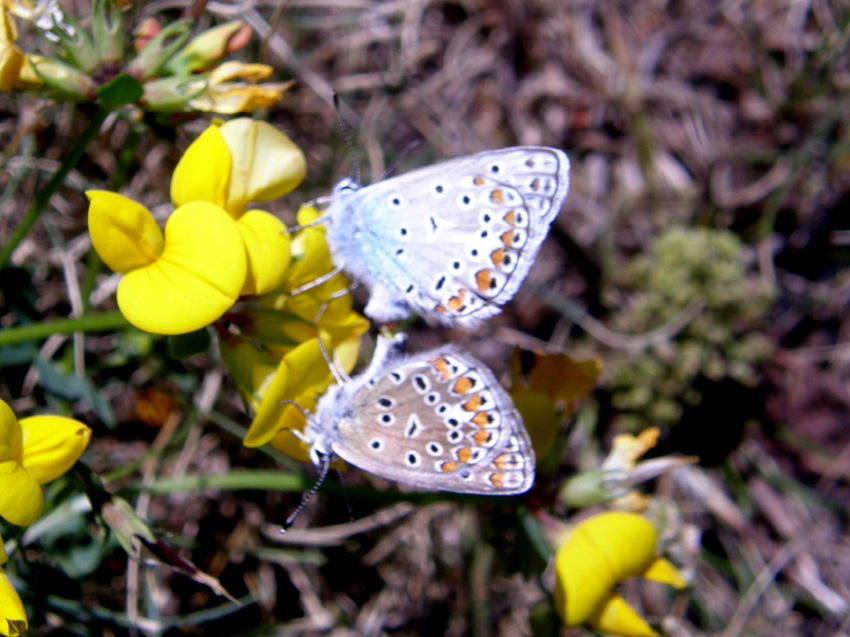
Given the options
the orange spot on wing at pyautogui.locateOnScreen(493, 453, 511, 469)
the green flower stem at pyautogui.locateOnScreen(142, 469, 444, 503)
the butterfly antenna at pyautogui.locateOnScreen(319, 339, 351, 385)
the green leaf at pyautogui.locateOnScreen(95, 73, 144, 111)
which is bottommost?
the green flower stem at pyautogui.locateOnScreen(142, 469, 444, 503)

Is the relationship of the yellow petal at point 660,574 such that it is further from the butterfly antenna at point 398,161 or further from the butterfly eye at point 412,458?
the butterfly antenna at point 398,161

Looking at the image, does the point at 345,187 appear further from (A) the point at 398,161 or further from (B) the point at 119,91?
(B) the point at 119,91

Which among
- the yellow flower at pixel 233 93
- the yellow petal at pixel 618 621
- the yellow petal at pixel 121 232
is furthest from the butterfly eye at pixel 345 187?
the yellow petal at pixel 618 621

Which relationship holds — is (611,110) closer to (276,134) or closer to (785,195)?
(785,195)

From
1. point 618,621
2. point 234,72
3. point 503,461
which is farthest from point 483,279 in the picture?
point 618,621

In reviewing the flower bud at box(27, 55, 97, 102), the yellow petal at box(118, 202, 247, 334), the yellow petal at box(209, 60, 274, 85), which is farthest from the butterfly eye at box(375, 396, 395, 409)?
the flower bud at box(27, 55, 97, 102)

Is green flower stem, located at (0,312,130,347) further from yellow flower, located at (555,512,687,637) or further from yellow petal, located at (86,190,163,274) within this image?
yellow flower, located at (555,512,687,637)

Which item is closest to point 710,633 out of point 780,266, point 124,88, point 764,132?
point 780,266
